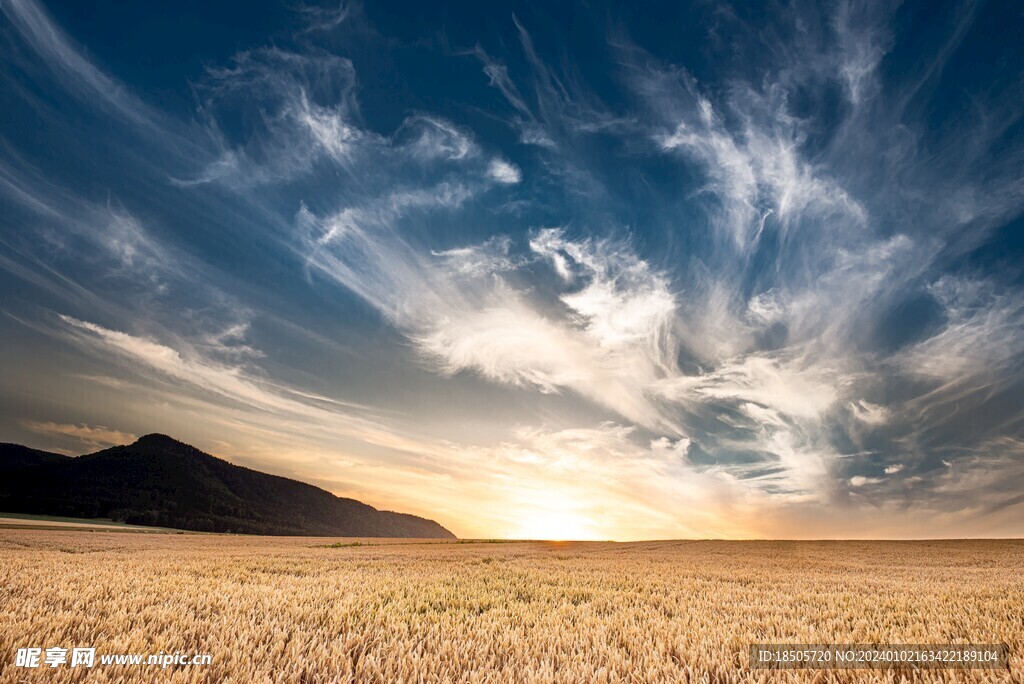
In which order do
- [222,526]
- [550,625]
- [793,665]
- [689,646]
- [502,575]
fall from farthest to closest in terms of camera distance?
[222,526] < [502,575] < [550,625] < [689,646] < [793,665]

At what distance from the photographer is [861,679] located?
475 cm

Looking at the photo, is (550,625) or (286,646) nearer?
(286,646)

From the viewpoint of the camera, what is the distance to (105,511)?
150750 millimetres

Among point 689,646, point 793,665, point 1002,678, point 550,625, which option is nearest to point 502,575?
point 550,625

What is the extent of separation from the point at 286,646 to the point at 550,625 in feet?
11.8

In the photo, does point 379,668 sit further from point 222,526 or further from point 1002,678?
point 222,526

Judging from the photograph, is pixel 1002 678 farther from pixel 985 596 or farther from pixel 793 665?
pixel 985 596

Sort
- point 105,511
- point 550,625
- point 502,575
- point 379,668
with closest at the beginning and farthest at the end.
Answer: point 379,668 < point 550,625 < point 502,575 < point 105,511

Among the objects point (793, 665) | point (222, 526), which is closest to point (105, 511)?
point (222, 526)

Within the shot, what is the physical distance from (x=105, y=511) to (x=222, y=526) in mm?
35385

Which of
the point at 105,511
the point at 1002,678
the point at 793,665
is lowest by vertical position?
the point at 105,511

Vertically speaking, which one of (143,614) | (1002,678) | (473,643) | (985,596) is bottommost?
(143,614)

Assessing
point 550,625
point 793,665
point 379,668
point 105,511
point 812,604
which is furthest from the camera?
point 105,511

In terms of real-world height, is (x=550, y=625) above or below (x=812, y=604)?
below
